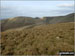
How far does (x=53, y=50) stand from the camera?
8586 mm

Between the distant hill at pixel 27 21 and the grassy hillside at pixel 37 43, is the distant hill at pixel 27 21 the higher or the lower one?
the lower one

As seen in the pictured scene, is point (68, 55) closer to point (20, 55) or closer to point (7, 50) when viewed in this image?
point (20, 55)

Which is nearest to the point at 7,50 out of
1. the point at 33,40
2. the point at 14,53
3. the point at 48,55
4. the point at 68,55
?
the point at 14,53

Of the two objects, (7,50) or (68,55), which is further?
(7,50)

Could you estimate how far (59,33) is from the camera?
37.1 ft

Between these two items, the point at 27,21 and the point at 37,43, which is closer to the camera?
the point at 37,43

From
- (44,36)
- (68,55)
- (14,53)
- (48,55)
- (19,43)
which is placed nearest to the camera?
(68,55)

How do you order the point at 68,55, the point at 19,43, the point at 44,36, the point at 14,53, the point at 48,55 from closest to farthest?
1. the point at 68,55
2. the point at 48,55
3. the point at 14,53
4. the point at 19,43
5. the point at 44,36

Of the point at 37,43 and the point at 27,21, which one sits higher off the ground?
the point at 37,43

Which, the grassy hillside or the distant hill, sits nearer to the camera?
the grassy hillside

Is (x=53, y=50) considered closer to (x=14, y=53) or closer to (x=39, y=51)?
(x=39, y=51)

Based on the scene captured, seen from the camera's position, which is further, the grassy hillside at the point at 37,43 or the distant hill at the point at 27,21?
the distant hill at the point at 27,21

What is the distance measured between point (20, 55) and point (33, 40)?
2197 mm

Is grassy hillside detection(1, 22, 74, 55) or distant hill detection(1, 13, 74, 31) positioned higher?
grassy hillside detection(1, 22, 74, 55)
